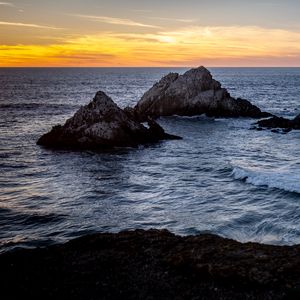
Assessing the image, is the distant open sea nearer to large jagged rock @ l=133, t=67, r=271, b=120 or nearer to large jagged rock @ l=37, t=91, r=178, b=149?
large jagged rock @ l=37, t=91, r=178, b=149

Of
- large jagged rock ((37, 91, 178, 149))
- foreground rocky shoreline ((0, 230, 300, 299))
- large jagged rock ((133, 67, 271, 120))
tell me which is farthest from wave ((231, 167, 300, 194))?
large jagged rock ((133, 67, 271, 120))

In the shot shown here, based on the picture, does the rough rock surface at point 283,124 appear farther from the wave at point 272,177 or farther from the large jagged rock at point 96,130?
the wave at point 272,177

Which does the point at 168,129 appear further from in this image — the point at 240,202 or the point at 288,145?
the point at 240,202

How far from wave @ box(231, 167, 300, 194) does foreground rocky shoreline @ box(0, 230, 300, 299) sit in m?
13.5

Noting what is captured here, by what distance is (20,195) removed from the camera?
3100 cm

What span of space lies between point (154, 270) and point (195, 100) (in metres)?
61.3

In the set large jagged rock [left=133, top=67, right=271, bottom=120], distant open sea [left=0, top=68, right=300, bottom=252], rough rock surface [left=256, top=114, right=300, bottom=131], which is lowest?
distant open sea [left=0, top=68, right=300, bottom=252]

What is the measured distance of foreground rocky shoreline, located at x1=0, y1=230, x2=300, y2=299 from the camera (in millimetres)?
15297

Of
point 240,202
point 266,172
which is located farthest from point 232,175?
point 240,202

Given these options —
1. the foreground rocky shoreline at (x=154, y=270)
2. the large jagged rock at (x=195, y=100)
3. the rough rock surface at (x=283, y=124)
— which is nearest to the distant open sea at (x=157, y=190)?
the foreground rocky shoreline at (x=154, y=270)

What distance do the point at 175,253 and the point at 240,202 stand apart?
1185cm

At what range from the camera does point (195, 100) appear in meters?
76.3

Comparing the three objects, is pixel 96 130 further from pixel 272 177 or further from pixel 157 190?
pixel 272 177

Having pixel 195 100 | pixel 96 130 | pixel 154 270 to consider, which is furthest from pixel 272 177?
pixel 195 100
